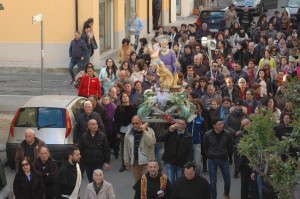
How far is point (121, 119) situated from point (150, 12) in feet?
82.0

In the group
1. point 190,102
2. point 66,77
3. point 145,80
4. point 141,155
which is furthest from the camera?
point 66,77

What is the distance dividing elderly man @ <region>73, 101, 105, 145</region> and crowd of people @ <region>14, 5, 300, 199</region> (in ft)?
Result: 0.06

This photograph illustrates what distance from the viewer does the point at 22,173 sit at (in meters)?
14.7

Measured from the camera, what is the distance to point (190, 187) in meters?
14.0

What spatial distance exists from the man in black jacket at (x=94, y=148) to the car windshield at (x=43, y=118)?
190cm

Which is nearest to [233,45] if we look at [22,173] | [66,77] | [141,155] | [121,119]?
[66,77]

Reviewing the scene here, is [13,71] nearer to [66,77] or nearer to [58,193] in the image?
[66,77]

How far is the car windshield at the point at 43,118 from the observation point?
1856 cm

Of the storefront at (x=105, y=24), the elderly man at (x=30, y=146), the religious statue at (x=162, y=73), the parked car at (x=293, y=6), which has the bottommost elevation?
the elderly man at (x=30, y=146)

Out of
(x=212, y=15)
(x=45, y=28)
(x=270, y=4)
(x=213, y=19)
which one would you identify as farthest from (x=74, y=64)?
(x=270, y=4)

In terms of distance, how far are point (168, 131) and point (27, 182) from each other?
2877 mm

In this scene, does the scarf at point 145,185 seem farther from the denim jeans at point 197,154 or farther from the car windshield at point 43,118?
the car windshield at point 43,118

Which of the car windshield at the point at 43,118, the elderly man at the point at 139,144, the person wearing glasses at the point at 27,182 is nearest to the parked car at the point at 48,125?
the car windshield at the point at 43,118

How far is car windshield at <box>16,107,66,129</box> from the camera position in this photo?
731 inches
